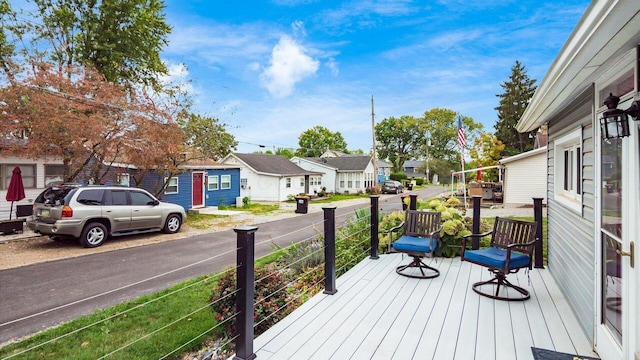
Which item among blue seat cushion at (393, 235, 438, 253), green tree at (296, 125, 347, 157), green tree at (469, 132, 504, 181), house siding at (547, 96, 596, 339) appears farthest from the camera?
green tree at (296, 125, 347, 157)

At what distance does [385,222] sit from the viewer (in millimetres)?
6543

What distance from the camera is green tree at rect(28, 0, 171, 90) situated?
593 inches

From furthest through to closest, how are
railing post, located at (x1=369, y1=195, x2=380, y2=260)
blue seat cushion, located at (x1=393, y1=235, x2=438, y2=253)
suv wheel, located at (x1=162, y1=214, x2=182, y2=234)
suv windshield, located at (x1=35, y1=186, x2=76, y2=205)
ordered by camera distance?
suv wheel, located at (x1=162, y1=214, x2=182, y2=234), suv windshield, located at (x1=35, y1=186, x2=76, y2=205), railing post, located at (x1=369, y1=195, x2=380, y2=260), blue seat cushion, located at (x1=393, y1=235, x2=438, y2=253)

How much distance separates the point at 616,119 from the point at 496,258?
7.71 feet

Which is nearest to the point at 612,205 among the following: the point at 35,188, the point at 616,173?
A: the point at 616,173

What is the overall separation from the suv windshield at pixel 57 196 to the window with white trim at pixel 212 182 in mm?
9346

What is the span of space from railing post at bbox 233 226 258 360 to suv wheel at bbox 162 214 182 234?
9.15 meters

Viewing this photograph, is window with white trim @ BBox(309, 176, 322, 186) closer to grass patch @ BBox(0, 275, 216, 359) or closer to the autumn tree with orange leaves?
the autumn tree with orange leaves

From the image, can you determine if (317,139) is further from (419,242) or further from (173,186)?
(419,242)

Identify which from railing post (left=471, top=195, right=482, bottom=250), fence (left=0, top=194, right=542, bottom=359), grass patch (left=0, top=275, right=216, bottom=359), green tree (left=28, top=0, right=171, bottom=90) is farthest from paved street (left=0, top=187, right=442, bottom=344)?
green tree (left=28, top=0, right=171, bottom=90)

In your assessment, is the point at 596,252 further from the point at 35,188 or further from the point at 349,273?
the point at 35,188

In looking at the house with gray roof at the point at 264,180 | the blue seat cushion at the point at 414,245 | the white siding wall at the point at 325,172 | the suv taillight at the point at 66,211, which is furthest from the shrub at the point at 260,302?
the white siding wall at the point at 325,172

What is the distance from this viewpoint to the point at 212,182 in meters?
18.0

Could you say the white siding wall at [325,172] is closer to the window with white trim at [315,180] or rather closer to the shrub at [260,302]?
the window with white trim at [315,180]
